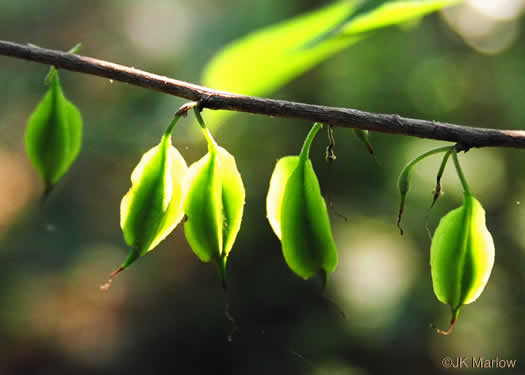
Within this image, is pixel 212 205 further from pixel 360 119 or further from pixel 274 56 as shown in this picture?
pixel 274 56

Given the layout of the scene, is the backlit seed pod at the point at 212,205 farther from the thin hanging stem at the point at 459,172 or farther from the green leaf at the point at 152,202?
the thin hanging stem at the point at 459,172

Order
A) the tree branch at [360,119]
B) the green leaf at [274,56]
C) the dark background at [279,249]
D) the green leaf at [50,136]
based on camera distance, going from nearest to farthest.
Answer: the tree branch at [360,119], the green leaf at [50,136], the green leaf at [274,56], the dark background at [279,249]

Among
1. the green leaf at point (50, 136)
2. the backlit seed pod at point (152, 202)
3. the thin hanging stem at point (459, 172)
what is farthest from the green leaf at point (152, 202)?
the thin hanging stem at point (459, 172)

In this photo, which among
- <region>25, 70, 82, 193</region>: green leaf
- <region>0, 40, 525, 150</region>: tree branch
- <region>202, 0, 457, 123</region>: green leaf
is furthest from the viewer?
<region>202, 0, 457, 123</region>: green leaf

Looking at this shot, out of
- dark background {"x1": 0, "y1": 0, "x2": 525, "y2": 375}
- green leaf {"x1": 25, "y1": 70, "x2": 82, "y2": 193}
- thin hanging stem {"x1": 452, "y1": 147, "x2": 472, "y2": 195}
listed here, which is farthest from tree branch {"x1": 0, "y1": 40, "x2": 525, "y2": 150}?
dark background {"x1": 0, "y1": 0, "x2": 525, "y2": 375}

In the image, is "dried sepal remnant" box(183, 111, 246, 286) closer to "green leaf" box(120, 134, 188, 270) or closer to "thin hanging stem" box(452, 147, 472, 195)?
"green leaf" box(120, 134, 188, 270)

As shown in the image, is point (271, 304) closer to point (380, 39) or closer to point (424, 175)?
point (424, 175)

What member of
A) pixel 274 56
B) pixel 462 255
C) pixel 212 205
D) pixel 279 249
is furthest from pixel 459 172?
pixel 279 249
